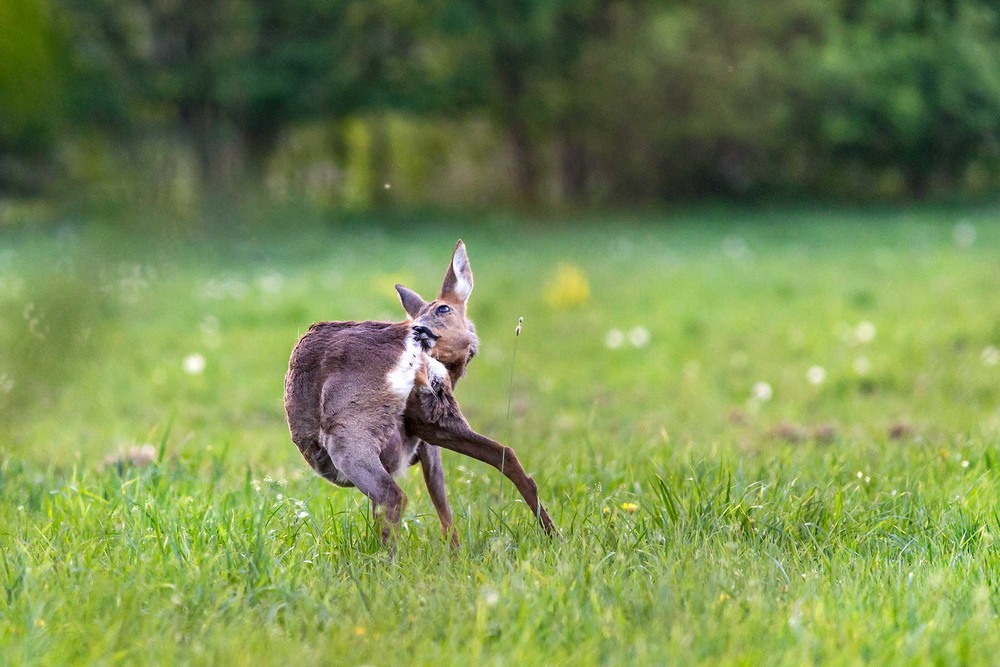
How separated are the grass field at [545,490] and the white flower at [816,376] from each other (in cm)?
4

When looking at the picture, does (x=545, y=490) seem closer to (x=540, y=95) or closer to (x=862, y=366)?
(x=862, y=366)

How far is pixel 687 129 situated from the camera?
77.9 feet

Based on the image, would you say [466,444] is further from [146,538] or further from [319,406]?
[146,538]

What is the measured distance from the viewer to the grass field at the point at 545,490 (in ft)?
8.66

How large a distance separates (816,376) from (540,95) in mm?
17723

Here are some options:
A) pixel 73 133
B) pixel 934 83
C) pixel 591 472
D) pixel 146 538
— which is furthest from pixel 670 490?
pixel 73 133

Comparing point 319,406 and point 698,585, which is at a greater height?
point 319,406

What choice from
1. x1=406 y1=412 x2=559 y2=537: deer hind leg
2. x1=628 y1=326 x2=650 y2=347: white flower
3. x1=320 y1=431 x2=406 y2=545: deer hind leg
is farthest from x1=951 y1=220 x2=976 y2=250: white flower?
x1=320 y1=431 x2=406 y2=545: deer hind leg

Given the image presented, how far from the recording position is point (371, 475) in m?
2.93

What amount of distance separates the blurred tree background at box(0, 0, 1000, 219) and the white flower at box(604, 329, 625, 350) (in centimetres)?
1233

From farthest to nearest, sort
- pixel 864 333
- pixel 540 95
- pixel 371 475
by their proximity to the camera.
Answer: pixel 540 95
pixel 864 333
pixel 371 475

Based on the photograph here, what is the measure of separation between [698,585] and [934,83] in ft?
62.2

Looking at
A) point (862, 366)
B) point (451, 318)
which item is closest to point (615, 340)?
point (862, 366)

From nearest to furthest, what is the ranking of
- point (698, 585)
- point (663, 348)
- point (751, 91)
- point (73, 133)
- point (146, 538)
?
point (698, 585) → point (146, 538) → point (663, 348) → point (73, 133) → point (751, 91)
